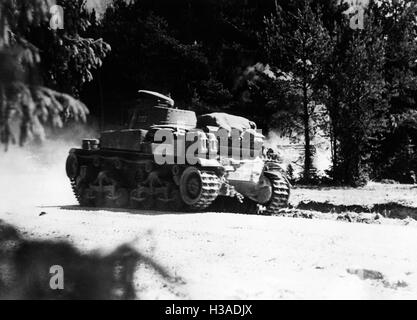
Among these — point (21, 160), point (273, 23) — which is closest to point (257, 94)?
point (273, 23)

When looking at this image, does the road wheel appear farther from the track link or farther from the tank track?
the track link

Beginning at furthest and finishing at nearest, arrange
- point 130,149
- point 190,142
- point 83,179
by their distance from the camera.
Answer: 1. point 83,179
2. point 130,149
3. point 190,142

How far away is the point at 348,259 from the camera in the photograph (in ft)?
21.8

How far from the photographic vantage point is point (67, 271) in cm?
579

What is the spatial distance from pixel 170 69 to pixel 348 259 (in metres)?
21.4

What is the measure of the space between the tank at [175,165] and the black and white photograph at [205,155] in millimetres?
42

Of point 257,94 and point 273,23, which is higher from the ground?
point 273,23

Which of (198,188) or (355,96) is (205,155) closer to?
(198,188)

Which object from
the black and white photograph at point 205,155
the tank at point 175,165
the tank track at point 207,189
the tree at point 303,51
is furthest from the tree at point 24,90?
the tree at point 303,51

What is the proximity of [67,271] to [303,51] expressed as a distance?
767 inches

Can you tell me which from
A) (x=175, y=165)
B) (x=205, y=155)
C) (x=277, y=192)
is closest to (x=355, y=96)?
(x=277, y=192)

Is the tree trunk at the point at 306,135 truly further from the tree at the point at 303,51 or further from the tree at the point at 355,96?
the tree at the point at 355,96

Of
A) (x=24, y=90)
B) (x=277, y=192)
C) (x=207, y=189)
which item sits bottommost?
(x=277, y=192)
